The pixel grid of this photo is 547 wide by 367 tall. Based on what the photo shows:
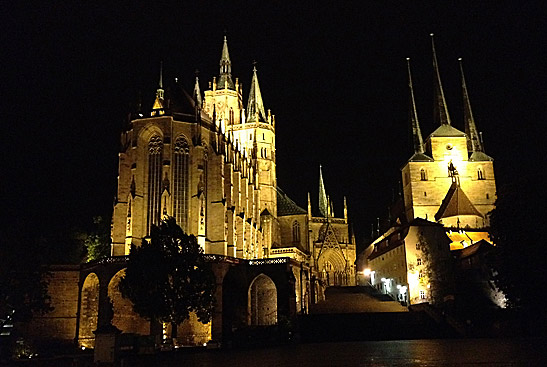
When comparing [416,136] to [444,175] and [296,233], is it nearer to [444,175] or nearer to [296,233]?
[444,175]

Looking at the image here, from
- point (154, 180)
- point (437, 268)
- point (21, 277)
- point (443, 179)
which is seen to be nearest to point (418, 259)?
point (437, 268)

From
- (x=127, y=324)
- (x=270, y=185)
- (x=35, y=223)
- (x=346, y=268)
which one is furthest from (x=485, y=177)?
(x=35, y=223)

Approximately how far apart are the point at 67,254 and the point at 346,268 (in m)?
36.2

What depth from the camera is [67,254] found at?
49188mm

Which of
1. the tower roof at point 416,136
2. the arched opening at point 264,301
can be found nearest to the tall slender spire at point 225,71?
the tower roof at point 416,136

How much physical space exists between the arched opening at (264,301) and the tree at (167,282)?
8.22 meters

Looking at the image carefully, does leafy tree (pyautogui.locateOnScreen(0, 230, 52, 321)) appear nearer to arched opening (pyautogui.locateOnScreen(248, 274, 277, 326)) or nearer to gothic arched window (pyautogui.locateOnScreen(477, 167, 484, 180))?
arched opening (pyautogui.locateOnScreen(248, 274, 277, 326))

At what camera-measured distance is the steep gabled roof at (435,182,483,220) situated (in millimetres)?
59672

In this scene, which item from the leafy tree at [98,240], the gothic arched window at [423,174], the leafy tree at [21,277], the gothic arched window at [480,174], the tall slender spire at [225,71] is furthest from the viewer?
the tall slender spire at [225,71]

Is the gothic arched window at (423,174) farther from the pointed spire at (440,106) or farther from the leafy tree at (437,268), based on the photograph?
the leafy tree at (437,268)

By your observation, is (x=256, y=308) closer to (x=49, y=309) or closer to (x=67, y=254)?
(x=49, y=309)

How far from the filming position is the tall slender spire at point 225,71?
7819 centimetres

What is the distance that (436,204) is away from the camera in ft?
216

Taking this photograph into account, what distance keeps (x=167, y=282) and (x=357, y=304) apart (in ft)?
60.2
